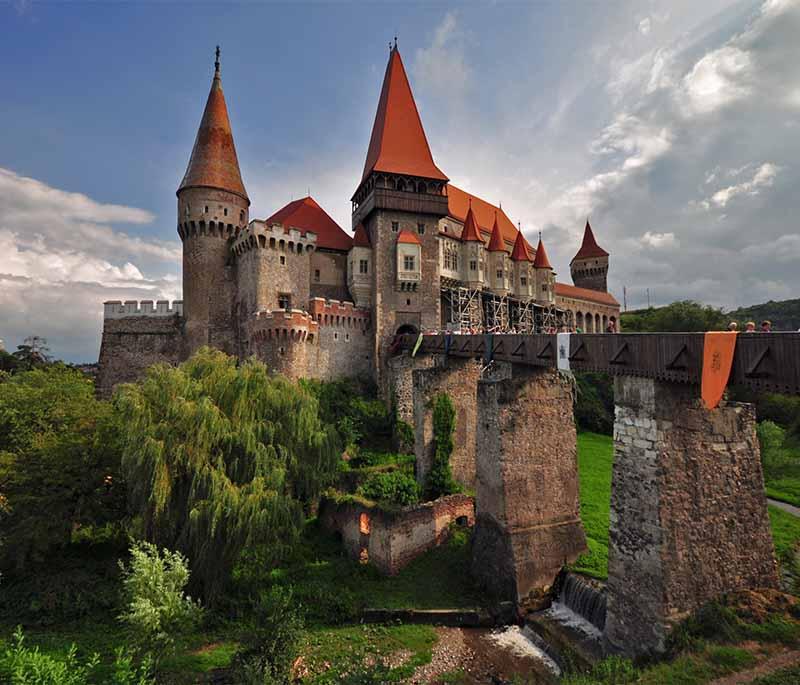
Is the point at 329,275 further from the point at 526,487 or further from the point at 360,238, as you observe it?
the point at 526,487

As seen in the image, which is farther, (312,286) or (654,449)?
(312,286)

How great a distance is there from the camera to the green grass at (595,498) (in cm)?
1366

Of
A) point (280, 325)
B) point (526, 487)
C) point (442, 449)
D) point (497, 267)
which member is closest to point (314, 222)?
point (280, 325)

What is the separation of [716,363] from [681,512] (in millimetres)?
2975

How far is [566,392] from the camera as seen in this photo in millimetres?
14469

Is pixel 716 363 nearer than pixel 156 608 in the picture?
Yes

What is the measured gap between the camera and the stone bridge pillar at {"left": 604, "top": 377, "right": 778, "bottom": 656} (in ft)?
26.0

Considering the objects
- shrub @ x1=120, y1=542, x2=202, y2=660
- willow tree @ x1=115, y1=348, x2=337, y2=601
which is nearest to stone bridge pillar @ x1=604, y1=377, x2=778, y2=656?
willow tree @ x1=115, y1=348, x2=337, y2=601

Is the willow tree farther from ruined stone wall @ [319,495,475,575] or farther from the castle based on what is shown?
the castle

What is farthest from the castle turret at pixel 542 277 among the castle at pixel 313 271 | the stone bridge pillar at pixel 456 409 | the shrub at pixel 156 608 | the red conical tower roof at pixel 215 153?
the shrub at pixel 156 608

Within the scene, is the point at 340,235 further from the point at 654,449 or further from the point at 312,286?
the point at 654,449

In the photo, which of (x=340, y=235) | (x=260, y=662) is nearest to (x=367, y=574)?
(x=260, y=662)

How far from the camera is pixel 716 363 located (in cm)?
696

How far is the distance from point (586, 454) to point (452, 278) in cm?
1571
